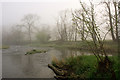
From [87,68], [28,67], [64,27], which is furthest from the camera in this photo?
[64,27]

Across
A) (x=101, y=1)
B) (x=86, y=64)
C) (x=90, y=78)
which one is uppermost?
(x=101, y=1)

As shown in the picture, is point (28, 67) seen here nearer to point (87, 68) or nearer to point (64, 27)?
point (87, 68)

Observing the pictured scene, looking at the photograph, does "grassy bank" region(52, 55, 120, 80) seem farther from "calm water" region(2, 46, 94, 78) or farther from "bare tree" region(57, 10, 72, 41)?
"bare tree" region(57, 10, 72, 41)

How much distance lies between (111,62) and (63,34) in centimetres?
1188

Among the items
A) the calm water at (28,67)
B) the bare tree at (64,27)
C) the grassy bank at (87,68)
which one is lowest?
the calm water at (28,67)

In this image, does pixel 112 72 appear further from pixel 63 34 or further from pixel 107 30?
pixel 63 34

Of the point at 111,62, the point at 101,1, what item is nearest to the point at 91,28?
the point at 111,62

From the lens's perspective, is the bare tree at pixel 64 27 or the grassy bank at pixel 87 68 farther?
the bare tree at pixel 64 27

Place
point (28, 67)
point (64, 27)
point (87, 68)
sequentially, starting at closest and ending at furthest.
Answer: point (87, 68) → point (28, 67) → point (64, 27)

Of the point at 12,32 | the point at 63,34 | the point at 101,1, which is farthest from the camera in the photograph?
the point at 63,34

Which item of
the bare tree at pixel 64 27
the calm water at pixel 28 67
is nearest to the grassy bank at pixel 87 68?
the calm water at pixel 28 67

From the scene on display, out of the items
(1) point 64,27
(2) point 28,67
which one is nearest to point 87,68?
(2) point 28,67

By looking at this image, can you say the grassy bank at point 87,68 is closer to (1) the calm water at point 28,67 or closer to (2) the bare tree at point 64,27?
(1) the calm water at point 28,67

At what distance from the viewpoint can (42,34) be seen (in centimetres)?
1049
